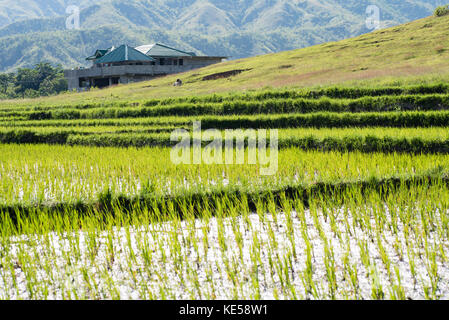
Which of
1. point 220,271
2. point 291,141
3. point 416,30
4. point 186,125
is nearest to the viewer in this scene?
point 220,271

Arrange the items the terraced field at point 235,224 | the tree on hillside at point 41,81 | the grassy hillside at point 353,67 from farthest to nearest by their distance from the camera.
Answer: the tree on hillside at point 41,81 → the grassy hillside at point 353,67 → the terraced field at point 235,224

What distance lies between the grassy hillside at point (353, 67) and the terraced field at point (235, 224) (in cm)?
819

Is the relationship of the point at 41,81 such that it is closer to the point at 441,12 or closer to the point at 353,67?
the point at 441,12

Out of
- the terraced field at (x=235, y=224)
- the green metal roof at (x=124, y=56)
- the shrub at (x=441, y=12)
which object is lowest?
the terraced field at (x=235, y=224)

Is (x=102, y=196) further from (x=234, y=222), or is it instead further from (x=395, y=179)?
(x=395, y=179)

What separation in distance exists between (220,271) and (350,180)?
3808 mm

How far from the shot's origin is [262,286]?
172 inches

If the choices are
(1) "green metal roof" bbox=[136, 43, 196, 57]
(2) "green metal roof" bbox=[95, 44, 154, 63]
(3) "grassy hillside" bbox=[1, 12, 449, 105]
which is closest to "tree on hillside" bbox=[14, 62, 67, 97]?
(1) "green metal roof" bbox=[136, 43, 196, 57]

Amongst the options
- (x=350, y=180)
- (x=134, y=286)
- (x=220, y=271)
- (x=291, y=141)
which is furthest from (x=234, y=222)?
(x=291, y=141)

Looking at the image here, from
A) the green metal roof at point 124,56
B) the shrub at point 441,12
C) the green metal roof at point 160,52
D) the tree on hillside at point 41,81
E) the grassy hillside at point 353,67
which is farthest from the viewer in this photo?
the tree on hillside at point 41,81

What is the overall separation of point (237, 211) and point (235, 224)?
1.08m

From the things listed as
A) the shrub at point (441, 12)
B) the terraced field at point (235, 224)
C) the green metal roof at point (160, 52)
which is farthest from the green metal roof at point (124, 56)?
the terraced field at point (235, 224)

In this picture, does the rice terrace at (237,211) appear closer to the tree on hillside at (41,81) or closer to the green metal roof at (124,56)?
the green metal roof at (124,56)

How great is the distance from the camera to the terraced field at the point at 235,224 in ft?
14.5
